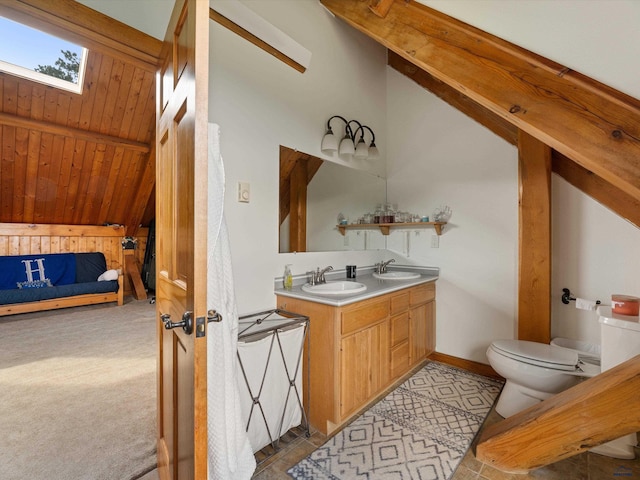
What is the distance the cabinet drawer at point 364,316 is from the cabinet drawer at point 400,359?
335 mm

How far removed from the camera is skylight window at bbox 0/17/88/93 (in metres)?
2.90

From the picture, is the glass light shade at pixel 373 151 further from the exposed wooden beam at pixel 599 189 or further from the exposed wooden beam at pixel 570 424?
the exposed wooden beam at pixel 570 424

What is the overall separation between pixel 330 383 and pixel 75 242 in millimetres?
5371

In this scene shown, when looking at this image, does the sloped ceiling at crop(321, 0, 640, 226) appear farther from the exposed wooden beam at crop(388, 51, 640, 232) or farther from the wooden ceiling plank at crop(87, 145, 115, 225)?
the wooden ceiling plank at crop(87, 145, 115, 225)

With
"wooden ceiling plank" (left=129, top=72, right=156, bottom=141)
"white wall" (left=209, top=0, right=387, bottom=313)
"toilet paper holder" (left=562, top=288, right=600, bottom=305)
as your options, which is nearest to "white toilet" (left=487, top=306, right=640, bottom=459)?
"toilet paper holder" (left=562, top=288, right=600, bottom=305)

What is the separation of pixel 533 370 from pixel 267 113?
2.29 metres

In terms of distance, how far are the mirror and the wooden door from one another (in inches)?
37.9

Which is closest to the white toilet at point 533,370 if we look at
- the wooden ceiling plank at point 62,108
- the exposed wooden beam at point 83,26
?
the exposed wooden beam at point 83,26

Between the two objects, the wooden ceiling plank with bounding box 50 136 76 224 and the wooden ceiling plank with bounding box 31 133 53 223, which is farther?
the wooden ceiling plank with bounding box 50 136 76 224

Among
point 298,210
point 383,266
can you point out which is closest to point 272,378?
point 298,210

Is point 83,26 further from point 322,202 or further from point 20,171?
point 20,171

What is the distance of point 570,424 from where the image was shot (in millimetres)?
1269

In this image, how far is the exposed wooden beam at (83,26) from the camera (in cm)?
158

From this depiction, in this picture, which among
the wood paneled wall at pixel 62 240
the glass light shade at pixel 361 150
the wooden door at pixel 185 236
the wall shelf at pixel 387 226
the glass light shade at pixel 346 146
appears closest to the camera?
the wooden door at pixel 185 236
